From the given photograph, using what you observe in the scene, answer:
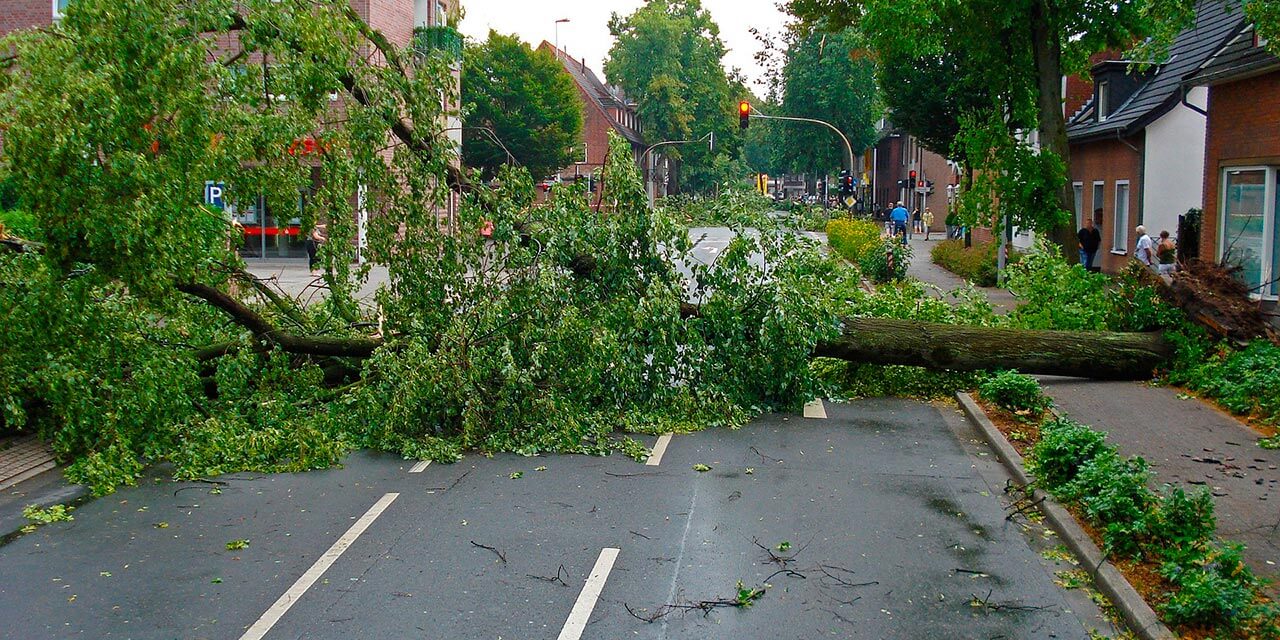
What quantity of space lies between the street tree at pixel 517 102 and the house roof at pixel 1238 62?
44.3m

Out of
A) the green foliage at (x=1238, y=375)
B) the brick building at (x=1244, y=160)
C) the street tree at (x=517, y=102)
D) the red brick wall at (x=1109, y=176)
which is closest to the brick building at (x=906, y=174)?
the street tree at (x=517, y=102)

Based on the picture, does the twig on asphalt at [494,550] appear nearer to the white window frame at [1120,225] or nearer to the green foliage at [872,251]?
the green foliage at [872,251]

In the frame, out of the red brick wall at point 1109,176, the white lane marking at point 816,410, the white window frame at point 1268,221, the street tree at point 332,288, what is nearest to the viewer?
the street tree at point 332,288

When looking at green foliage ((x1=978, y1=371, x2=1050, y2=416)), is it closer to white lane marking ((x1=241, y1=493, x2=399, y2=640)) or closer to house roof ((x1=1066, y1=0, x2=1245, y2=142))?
white lane marking ((x1=241, y1=493, x2=399, y2=640))

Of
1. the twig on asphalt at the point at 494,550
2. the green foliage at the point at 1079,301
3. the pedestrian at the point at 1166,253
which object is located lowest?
the twig on asphalt at the point at 494,550

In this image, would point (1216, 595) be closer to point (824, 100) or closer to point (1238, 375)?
point (1238, 375)

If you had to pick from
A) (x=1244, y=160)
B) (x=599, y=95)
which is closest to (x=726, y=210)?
(x=1244, y=160)

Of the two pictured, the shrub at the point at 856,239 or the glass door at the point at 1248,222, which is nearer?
the glass door at the point at 1248,222

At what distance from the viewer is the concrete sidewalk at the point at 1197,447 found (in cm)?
757

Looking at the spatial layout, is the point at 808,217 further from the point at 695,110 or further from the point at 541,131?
the point at 695,110

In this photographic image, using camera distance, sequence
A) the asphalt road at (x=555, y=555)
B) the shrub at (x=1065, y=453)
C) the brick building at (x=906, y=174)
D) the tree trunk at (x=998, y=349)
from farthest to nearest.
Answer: the brick building at (x=906, y=174), the tree trunk at (x=998, y=349), the shrub at (x=1065, y=453), the asphalt road at (x=555, y=555)

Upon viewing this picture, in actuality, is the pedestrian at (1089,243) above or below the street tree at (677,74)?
below

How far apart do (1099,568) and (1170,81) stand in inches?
902

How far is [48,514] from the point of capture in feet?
26.7
